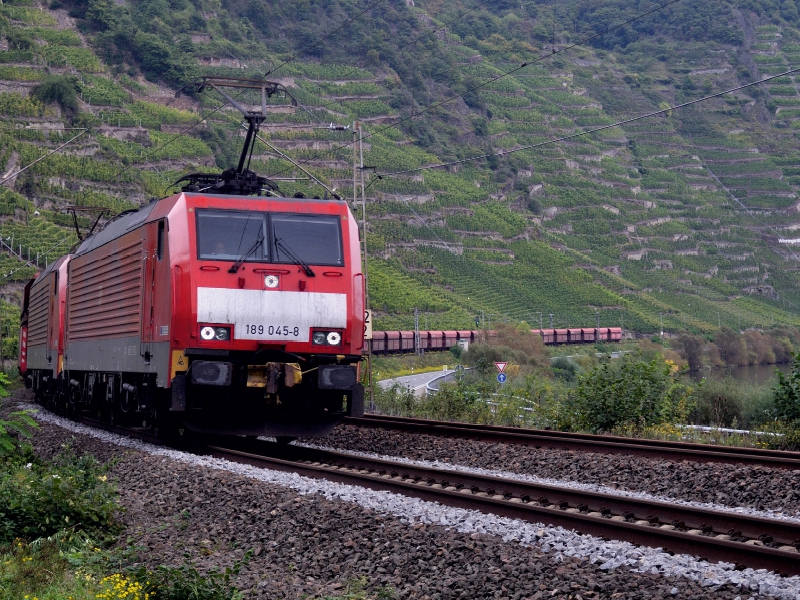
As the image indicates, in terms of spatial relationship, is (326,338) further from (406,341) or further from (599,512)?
(406,341)

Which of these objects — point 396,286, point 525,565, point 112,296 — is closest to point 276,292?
point 112,296

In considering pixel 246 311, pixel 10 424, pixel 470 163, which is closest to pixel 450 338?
pixel 246 311

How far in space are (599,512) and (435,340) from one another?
63.2m

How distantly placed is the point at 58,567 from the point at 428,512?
3064 millimetres

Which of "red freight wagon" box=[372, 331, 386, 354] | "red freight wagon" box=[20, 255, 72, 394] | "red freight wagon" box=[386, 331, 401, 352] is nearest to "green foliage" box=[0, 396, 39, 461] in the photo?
"red freight wagon" box=[20, 255, 72, 394]

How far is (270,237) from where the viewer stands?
13.6 metres

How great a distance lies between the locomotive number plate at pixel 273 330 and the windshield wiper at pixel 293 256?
0.74 m

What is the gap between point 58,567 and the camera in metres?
8.29

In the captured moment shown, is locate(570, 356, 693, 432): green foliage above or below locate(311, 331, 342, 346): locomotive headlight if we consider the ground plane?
below

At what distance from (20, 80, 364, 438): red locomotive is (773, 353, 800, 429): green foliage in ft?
23.2

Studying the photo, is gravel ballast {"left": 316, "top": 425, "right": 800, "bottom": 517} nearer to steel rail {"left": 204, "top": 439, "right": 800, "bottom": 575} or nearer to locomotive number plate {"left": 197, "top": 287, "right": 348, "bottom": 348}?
steel rail {"left": 204, "top": 439, "right": 800, "bottom": 575}

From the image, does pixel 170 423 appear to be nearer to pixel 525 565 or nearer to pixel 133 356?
pixel 133 356

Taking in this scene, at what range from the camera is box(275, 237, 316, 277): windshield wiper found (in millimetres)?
13508

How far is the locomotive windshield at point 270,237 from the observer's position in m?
13.4
